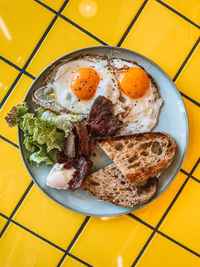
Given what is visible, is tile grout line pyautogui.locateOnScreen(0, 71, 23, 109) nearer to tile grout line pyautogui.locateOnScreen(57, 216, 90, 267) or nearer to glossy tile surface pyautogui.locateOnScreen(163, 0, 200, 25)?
tile grout line pyautogui.locateOnScreen(57, 216, 90, 267)

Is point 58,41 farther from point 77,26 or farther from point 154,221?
point 154,221

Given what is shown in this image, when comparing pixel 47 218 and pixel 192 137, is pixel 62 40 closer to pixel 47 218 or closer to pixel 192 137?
pixel 192 137

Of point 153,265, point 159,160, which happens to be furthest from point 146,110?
point 153,265

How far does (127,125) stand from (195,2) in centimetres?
129

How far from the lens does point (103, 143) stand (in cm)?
240

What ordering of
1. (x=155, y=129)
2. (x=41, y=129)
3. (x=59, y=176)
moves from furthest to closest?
(x=155, y=129) < (x=59, y=176) < (x=41, y=129)

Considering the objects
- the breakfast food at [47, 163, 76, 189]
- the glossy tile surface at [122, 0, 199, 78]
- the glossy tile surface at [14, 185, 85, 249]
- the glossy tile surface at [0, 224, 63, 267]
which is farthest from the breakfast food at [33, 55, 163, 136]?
the glossy tile surface at [0, 224, 63, 267]

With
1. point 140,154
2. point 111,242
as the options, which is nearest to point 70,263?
point 111,242

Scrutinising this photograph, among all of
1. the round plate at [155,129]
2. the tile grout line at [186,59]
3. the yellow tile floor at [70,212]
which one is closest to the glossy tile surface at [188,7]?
the yellow tile floor at [70,212]

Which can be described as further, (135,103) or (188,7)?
(188,7)

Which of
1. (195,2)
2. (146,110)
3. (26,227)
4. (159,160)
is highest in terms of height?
(195,2)

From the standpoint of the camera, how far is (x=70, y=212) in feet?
8.52

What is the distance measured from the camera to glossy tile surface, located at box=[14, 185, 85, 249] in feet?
8.53

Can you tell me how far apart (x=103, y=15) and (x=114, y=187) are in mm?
1546
